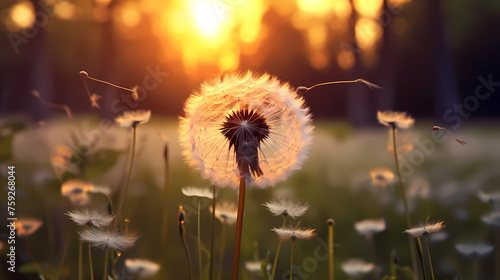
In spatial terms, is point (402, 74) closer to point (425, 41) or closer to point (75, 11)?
point (425, 41)

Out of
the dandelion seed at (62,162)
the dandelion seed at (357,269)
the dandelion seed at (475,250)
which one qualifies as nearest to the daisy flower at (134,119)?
the dandelion seed at (62,162)

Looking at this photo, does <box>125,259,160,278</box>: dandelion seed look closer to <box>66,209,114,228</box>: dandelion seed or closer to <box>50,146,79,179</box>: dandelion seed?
<box>66,209,114,228</box>: dandelion seed

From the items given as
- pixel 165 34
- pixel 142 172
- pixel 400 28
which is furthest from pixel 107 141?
pixel 400 28

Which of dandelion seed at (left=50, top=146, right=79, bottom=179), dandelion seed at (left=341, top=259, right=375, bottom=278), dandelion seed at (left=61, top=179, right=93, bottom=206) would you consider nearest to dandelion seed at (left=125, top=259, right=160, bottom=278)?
dandelion seed at (left=61, top=179, right=93, bottom=206)

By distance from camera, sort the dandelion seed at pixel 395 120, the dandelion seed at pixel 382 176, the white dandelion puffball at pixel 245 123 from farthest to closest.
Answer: the dandelion seed at pixel 382 176 < the dandelion seed at pixel 395 120 < the white dandelion puffball at pixel 245 123

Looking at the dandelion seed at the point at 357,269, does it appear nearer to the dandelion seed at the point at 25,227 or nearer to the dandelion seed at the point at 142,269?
the dandelion seed at the point at 142,269
